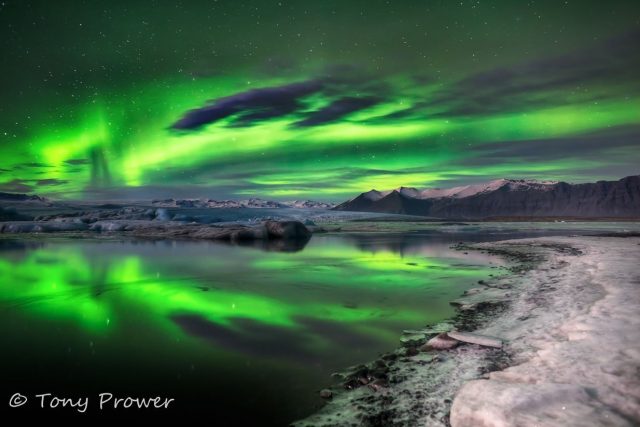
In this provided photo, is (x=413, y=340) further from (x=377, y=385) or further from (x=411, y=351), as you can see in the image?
(x=377, y=385)

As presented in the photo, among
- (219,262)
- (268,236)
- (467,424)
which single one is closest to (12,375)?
(467,424)

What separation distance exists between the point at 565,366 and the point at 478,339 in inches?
63.0

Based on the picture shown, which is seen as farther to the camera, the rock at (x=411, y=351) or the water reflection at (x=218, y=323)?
the rock at (x=411, y=351)

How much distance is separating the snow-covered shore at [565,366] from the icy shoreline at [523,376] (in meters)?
0.01

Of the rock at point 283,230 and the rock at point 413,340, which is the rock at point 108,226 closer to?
the rock at point 283,230

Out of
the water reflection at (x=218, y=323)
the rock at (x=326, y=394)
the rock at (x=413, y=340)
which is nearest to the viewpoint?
the rock at (x=326, y=394)

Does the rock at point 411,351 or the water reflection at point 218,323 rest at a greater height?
the rock at point 411,351

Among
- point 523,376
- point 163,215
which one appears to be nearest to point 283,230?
point 163,215

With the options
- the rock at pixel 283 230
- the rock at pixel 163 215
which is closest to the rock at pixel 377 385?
the rock at pixel 283 230

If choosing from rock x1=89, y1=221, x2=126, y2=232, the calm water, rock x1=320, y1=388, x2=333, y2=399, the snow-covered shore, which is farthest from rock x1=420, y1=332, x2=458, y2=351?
rock x1=89, y1=221, x2=126, y2=232

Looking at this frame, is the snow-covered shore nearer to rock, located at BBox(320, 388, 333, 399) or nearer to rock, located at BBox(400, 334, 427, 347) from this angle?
rock, located at BBox(400, 334, 427, 347)

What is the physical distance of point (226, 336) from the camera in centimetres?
836

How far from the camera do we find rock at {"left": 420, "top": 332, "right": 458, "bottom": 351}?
692 cm

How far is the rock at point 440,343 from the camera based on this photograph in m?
6.92
